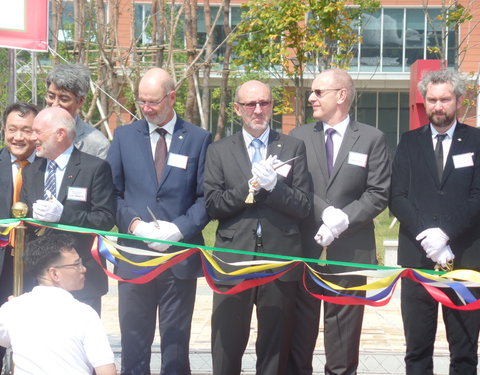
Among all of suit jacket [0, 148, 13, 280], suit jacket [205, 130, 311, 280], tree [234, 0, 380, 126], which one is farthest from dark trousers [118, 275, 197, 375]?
tree [234, 0, 380, 126]

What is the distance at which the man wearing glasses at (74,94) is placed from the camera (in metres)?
5.34

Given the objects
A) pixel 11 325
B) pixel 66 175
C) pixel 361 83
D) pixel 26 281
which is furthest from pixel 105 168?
pixel 361 83

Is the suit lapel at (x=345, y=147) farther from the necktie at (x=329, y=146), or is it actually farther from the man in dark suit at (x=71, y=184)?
the man in dark suit at (x=71, y=184)

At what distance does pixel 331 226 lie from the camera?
193 inches

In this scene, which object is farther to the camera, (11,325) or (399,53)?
(399,53)

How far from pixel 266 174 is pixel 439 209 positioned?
116cm

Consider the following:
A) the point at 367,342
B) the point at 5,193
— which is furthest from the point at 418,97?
the point at 5,193

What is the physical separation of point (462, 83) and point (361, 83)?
29540 mm

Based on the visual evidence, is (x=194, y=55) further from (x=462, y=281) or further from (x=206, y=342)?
(x=462, y=281)

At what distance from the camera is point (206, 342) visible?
23.2 ft

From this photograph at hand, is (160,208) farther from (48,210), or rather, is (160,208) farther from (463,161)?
(463,161)

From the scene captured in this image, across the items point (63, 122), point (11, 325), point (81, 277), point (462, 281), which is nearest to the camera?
point (11, 325)

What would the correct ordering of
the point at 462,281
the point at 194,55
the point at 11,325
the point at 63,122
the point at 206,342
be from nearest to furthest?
the point at 11,325, the point at 462,281, the point at 63,122, the point at 206,342, the point at 194,55

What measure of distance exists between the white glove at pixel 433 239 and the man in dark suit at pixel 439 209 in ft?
0.08
